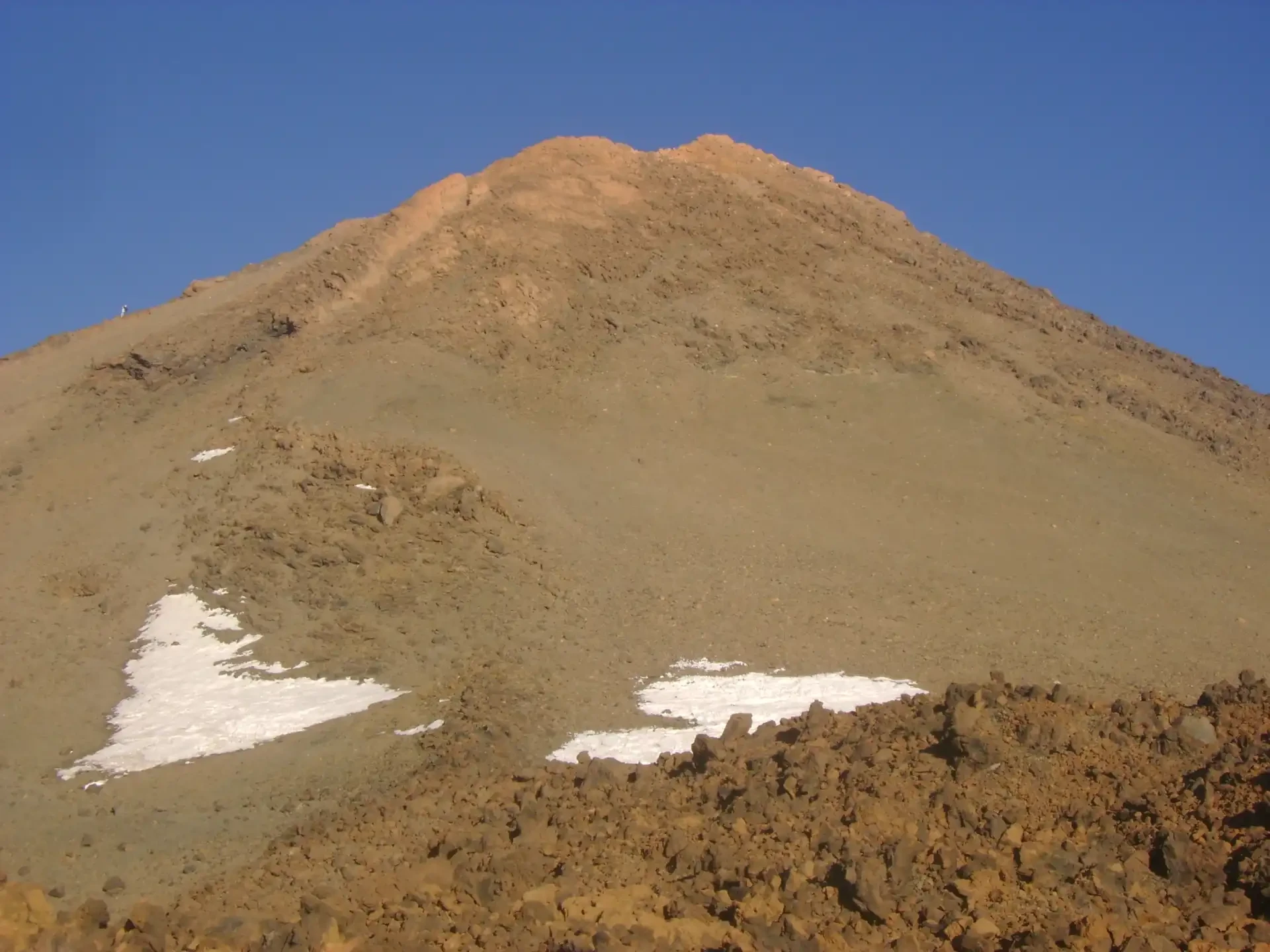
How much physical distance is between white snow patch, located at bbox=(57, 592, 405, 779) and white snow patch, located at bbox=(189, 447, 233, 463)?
4.83 meters

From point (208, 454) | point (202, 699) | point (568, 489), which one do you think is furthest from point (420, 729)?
point (208, 454)

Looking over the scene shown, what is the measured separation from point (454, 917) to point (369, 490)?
1304cm

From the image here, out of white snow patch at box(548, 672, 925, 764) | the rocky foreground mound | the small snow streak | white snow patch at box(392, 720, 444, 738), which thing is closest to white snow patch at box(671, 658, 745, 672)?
the small snow streak

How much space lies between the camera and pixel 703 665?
57.5 ft

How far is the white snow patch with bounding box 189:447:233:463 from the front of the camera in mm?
23141

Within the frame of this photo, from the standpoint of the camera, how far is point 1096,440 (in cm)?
2634

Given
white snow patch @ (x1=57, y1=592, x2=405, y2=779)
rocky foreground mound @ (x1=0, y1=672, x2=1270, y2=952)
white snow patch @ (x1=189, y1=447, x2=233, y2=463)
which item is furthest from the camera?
white snow patch @ (x1=189, y1=447, x2=233, y2=463)

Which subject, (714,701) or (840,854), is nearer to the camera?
(840,854)

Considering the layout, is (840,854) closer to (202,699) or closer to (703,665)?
(703,665)

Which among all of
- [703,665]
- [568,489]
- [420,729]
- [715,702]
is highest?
[568,489]

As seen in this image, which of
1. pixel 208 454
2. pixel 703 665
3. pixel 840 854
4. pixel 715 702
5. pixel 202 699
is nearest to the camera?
pixel 840 854

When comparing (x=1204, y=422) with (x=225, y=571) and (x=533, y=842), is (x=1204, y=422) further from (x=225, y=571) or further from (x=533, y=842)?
(x=533, y=842)

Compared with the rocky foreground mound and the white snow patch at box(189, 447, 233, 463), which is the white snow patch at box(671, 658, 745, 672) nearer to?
the rocky foreground mound

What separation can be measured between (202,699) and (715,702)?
680 cm
